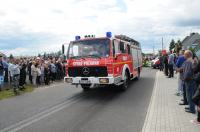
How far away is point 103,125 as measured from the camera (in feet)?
27.0

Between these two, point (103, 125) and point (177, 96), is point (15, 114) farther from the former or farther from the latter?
point (177, 96)

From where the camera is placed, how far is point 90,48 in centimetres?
1356

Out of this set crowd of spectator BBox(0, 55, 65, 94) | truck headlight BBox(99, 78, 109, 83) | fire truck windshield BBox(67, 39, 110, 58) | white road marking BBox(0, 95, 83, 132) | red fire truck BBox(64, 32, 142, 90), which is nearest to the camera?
white road marking BBox(0, 95, 83, 132)

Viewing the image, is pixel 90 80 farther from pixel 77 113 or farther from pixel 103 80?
pixel 77 113

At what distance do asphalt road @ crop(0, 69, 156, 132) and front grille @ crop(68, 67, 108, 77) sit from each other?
3.39ft

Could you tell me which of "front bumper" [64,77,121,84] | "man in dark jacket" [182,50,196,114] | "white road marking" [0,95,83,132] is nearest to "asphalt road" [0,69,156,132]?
"white road marking" [0,95,83,132]

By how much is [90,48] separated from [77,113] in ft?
14.0

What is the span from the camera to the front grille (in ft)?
42.7

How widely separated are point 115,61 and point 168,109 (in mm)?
3954

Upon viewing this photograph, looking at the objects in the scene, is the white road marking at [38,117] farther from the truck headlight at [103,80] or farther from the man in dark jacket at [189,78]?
the man in dark jacket at [189,78]

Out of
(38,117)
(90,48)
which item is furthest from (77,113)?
(90,48)

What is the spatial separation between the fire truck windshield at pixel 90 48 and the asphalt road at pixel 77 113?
1892mm

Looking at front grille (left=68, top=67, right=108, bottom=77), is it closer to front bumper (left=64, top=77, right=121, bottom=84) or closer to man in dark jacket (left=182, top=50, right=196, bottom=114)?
front bumper (left=64, top=77, right=121, bottom=84)

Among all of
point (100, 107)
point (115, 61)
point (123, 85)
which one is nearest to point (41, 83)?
point (123, 85)
